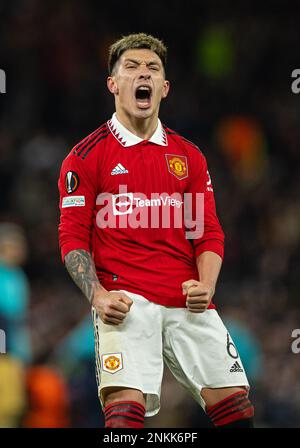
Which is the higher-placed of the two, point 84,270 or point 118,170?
point 118,170

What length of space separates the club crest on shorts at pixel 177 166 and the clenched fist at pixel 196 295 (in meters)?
0.53

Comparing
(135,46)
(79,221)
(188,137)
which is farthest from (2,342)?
(188,137)

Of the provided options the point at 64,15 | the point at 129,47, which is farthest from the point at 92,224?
the point at 64,15

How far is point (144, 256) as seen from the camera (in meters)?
4.28

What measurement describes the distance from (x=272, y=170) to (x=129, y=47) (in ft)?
20.4

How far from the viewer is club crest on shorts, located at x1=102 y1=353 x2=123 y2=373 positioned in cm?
408

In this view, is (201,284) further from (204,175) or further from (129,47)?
(129,47)

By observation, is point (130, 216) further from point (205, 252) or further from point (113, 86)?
point (113, 86)

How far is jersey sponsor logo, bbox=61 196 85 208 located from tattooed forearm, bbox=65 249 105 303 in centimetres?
22

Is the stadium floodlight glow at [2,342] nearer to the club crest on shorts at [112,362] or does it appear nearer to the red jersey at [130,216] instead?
the red jersey at [130,216]

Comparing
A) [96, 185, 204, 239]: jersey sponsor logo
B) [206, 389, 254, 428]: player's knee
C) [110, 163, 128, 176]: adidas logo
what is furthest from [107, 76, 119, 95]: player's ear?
[206, 389, 254, 428]: player's knee

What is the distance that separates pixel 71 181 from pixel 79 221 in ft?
0.61

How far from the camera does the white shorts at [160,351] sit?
410 centimetres
